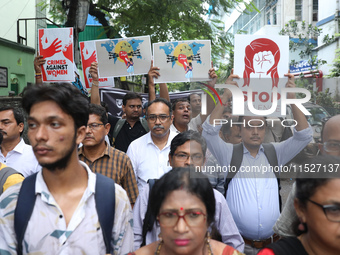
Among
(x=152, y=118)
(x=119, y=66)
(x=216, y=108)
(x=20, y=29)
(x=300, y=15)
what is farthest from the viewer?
(x=300, y=15)

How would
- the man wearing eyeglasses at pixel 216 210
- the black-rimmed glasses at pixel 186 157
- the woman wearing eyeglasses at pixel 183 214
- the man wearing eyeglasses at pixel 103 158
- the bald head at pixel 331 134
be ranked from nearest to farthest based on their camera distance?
the woman wearing eyeglasses at pixel 183 214 < the bald head at pixel 331 134 < the man wearing eyeglasses at pixel 216 210 < the black-rimmed glasses at pixel 186 157 < the man wearing eyeglasses at pixel 103 158

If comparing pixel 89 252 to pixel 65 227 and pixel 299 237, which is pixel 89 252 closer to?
pixel 65 227

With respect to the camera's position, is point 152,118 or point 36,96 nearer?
point 36,96

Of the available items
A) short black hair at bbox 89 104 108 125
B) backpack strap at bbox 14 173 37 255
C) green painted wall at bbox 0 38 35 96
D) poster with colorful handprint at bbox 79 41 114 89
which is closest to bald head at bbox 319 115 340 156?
backpack strap at bbox 14 173 37 255

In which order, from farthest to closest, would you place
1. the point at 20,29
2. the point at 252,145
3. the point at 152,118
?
the point at 20,29
the point at 152,118
the point at 252,145

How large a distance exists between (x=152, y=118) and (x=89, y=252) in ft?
7.62

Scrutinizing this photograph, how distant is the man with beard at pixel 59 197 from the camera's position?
6.55ft

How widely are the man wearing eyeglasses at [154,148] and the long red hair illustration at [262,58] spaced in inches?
41.7

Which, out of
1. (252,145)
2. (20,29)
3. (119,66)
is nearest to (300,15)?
(20,29)

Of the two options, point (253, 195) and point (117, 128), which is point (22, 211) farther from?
point (117, 128)

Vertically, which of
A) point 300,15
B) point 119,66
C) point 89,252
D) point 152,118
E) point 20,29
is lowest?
point 89,252

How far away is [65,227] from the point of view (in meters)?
2.03

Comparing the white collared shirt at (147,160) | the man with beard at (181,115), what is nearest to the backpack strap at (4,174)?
the white collared shirt at (147,160)

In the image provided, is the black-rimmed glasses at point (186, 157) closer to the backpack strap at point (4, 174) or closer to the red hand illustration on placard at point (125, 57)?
the backpack strap at point (4, 174)
